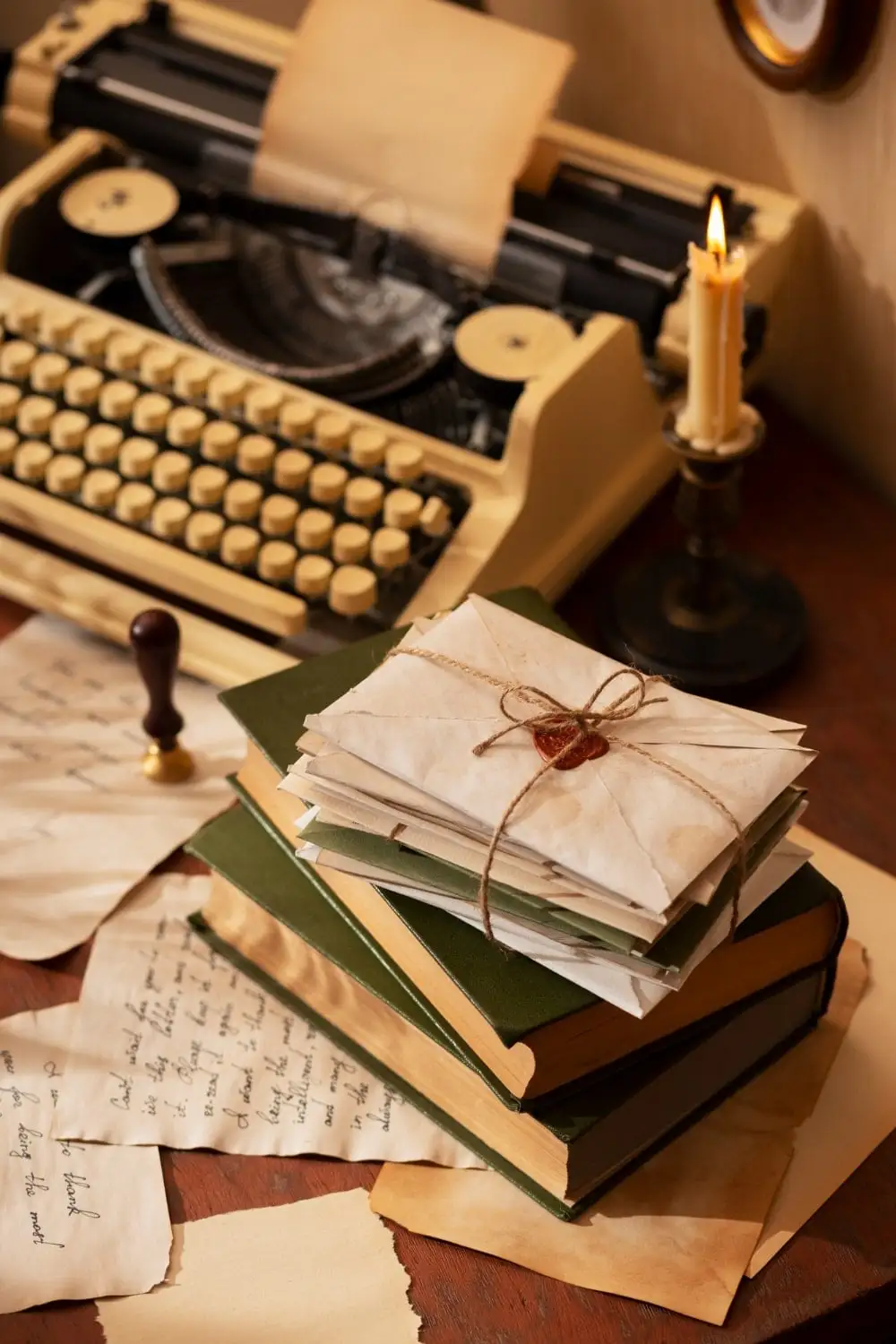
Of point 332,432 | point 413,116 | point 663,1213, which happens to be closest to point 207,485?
point 332,432

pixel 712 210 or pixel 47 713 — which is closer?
pixel 712 210

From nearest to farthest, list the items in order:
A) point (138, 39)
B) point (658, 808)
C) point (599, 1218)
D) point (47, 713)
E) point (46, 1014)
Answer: point (658, 808)
point (599, 1218)
point (46, 1014)
point (47, 713)
point (138, 39)

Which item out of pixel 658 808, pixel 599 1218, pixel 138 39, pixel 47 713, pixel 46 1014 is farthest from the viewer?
pixel 138 39

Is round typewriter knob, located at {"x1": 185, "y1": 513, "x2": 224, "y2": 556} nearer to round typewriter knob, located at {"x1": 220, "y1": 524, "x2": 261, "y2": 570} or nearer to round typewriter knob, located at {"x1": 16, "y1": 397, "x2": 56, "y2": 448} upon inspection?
round typewriter knob, located at {"x1": 220, "y1": 524, "x2": 261, "y2": 570}

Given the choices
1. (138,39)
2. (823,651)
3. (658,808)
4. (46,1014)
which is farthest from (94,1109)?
(138,39)

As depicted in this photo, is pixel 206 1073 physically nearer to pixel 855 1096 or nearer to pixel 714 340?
pixel 855 1096

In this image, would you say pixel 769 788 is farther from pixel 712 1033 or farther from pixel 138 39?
pixel 138 39

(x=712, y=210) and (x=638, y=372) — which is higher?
(x=712, y=210)
